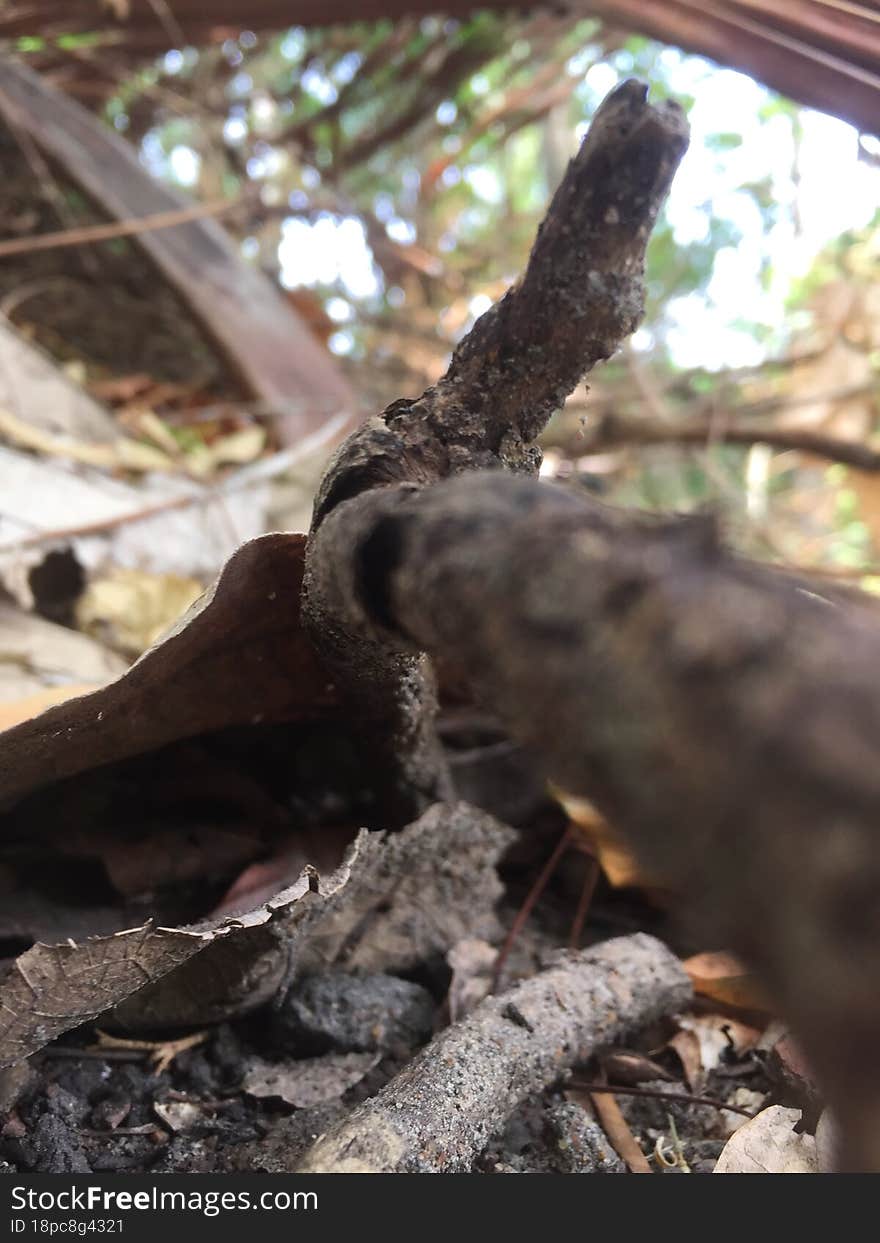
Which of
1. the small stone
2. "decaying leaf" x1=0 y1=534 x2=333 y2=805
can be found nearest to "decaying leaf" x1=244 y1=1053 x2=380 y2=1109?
the small stone

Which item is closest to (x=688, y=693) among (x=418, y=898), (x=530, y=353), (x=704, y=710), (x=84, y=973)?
(x=704, y=710)

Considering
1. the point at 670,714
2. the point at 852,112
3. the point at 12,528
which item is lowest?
the point at 670,714

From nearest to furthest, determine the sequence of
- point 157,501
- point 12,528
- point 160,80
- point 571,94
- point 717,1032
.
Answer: point 717,1032
point 12,528
point 157,501
point 160,80
point 571,94

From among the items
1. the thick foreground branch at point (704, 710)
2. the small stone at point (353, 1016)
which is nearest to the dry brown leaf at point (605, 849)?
the small stone at point (353, 1016)

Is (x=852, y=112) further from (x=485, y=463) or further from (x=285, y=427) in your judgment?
(x=285, y=427)

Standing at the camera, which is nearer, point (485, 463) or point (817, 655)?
point (817, 655)

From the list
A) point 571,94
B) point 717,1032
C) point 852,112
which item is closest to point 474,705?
point 717,1032

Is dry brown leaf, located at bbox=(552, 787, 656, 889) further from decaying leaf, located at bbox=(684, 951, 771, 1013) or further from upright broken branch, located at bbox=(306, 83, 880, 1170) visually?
upright broken branch, located at bbox=(306, 83, 880, 1170)

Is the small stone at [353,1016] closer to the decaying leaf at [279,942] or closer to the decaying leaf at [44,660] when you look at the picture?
the decaying leaf at [279,942]
